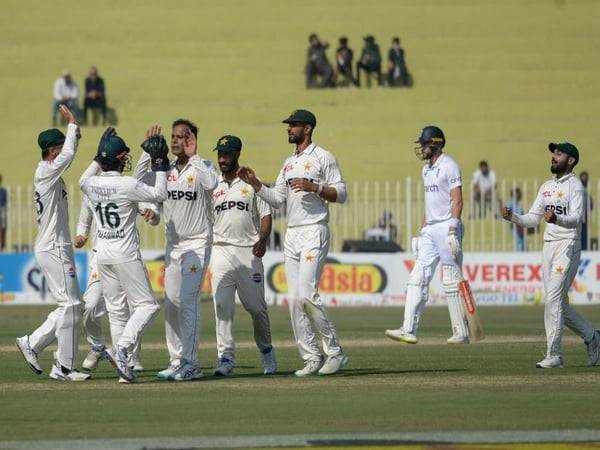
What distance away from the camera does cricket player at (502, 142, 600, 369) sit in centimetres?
1510

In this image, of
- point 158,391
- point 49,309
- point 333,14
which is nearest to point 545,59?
point 333,14

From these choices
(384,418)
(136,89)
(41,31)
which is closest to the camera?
(384,418)

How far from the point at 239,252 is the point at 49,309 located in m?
13.9

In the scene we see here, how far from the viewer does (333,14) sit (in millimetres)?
45906

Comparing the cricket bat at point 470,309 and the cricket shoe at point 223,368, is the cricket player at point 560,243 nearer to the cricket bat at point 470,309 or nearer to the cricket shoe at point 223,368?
the cricket bat at point 470,309

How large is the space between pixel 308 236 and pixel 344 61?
2705cm

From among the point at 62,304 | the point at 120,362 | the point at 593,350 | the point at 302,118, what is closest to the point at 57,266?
→ the point at 62,304

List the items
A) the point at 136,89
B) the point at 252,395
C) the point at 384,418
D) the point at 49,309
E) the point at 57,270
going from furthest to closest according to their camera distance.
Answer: the point at 136,89 < the point at 49,309 < the point at 57,270 < the point at 252,395 < the point at 384,418

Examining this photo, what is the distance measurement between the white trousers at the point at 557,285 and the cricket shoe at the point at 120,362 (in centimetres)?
417

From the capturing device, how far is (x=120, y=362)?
44.2ft

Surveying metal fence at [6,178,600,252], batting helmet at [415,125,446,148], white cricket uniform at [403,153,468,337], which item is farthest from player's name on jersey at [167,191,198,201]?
metal fence at [6,178,600,252]

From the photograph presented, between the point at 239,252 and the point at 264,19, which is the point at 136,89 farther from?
the point at 239,252

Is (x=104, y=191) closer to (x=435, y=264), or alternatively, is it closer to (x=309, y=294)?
(x=309, y=294)

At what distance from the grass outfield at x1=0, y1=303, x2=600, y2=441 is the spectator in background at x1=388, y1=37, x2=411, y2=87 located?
77.8 ft
